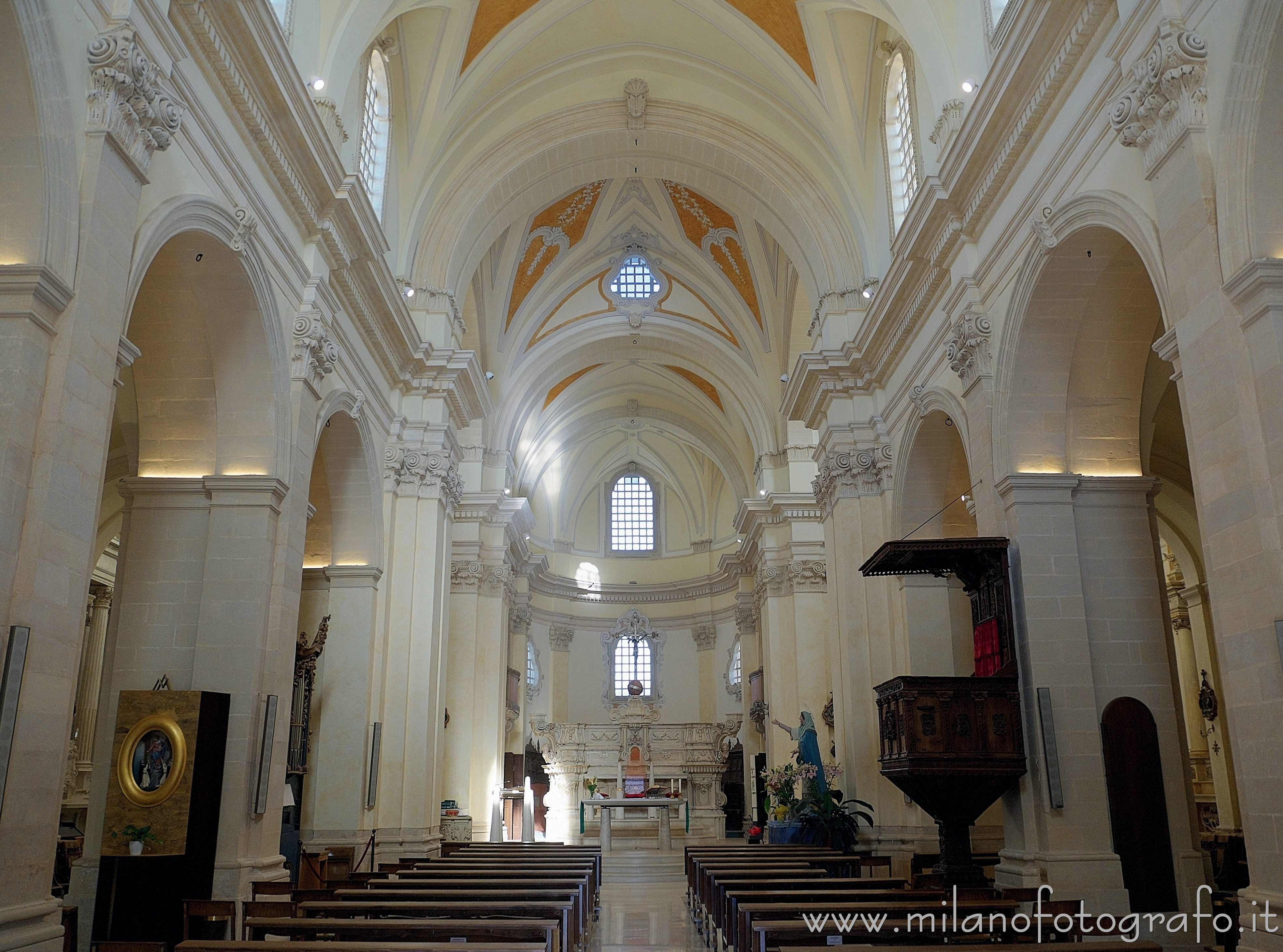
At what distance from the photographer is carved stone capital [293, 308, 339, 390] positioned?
1084cm

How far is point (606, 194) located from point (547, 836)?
55.2 feet

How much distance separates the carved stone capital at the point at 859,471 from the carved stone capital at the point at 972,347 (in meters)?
3.72

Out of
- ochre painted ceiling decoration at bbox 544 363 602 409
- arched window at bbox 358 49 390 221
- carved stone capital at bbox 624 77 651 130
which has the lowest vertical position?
arched window at bbox 358 49 390 221

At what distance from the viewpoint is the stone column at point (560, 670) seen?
32938mm

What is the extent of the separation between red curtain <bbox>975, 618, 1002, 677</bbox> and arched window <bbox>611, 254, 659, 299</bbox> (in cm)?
1498

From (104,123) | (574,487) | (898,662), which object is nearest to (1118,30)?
(104,123)

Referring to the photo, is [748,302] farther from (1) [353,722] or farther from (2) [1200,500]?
(2) [1200,500]

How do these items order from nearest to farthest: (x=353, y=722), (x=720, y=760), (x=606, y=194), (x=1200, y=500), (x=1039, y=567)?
(x=1200, y=500)
(x=1039, y=567)
(x=353, y=722)
(x=606, y=194)
(x=720, y=760)

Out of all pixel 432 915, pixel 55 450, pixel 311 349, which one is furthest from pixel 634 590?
pixel 55 450

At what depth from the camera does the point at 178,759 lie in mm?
8500

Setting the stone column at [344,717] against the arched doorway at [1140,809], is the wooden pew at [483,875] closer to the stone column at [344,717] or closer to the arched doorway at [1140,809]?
the stone column at [344,717]

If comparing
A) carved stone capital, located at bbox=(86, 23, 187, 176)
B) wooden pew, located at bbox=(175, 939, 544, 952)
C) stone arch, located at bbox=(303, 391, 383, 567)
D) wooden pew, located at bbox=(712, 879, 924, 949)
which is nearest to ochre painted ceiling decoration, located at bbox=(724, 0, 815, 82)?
stone arch, located at bbox=(303, 391, 383, 567)

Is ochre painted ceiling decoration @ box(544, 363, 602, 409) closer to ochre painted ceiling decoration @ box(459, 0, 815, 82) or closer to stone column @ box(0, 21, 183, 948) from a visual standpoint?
ochre painted ceiling decoration @ box(459, 0, 815, 82)

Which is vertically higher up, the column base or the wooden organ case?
the wooden organ case
